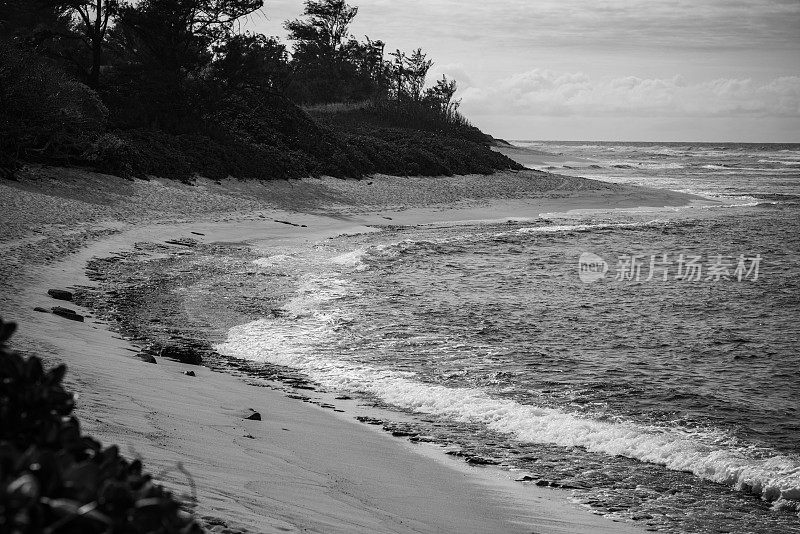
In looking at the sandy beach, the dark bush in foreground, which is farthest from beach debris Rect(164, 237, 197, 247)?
the dark bush in foreground

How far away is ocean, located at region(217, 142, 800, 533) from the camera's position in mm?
5996

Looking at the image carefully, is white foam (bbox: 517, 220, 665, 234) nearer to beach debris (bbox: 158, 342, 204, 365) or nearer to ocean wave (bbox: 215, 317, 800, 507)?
ocean wave (bbox: 215, 317, 800, 507)

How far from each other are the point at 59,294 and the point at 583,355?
270 inches

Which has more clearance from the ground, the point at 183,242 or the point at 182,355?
the point at 183,242

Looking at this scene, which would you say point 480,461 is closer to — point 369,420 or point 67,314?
point 369,420

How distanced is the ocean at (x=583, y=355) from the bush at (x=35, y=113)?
7444 millimetres

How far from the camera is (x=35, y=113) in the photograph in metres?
19.6

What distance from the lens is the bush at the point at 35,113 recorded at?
19000 millimetres

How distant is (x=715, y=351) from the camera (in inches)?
400

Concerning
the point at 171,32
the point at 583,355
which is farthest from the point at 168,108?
the point at 583,355

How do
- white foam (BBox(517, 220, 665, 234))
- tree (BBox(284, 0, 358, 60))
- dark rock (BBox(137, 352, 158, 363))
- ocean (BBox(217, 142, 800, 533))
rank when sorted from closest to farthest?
ocean (BBox(217, 142, 800, 533))
dark rock (BBox(137, 352, 158, 363))
white foam (BBox(517, 220, 665, 234))
tree (BBox(284, 0, 358, 60))

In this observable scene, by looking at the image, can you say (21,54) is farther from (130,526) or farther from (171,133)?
(130,526)

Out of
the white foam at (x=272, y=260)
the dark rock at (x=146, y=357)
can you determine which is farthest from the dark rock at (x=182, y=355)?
the white foam at (x=272, y=260)

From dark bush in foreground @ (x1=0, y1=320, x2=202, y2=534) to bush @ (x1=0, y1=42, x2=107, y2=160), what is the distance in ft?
60.5
